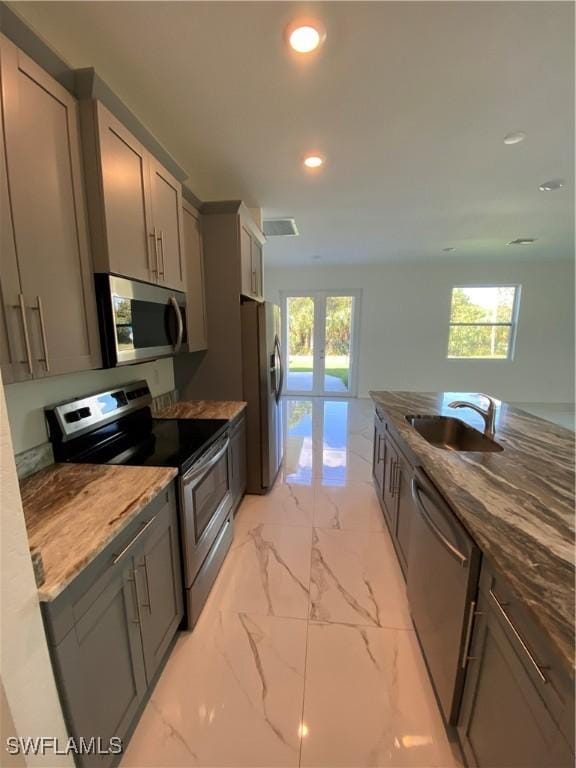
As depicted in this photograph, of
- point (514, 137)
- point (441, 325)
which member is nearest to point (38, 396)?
point (514, 137)

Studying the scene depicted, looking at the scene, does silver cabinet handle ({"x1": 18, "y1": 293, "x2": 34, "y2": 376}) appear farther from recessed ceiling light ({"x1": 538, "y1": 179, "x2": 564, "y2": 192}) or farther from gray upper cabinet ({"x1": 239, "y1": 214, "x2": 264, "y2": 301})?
recessed ceiling light ({"x1": 538, "y1": 179, "x2": 564, "y2": 192})

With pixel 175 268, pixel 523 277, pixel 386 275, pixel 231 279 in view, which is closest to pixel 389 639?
pixel 175 268

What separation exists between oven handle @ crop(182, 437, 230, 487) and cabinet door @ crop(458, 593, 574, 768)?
1.22 metres

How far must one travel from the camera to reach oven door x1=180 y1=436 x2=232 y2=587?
1.51 metres

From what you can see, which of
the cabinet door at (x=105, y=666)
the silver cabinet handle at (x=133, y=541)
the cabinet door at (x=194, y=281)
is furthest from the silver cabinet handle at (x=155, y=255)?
the cabinet door at (x=105, y=666)

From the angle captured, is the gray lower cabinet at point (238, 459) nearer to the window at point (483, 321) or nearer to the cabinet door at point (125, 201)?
the cabinet door at point (125, 201)

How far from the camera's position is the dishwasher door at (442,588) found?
103 centimetres

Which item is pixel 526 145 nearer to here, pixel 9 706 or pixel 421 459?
pixel 421 459

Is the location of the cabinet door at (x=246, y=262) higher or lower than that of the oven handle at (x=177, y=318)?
higher

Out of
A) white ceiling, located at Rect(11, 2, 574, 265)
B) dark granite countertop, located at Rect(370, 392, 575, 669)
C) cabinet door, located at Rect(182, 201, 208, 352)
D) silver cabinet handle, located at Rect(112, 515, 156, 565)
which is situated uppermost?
white ceiling, located at Rect(11, 2, 574, 265)

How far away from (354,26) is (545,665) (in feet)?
6.92

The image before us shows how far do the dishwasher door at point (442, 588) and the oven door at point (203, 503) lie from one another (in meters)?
1.09

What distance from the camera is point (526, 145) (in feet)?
6.84

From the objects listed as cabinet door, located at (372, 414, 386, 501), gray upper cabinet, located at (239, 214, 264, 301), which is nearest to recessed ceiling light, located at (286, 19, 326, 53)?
gray upper cabinet, located at (239, 214, 264, 301)
